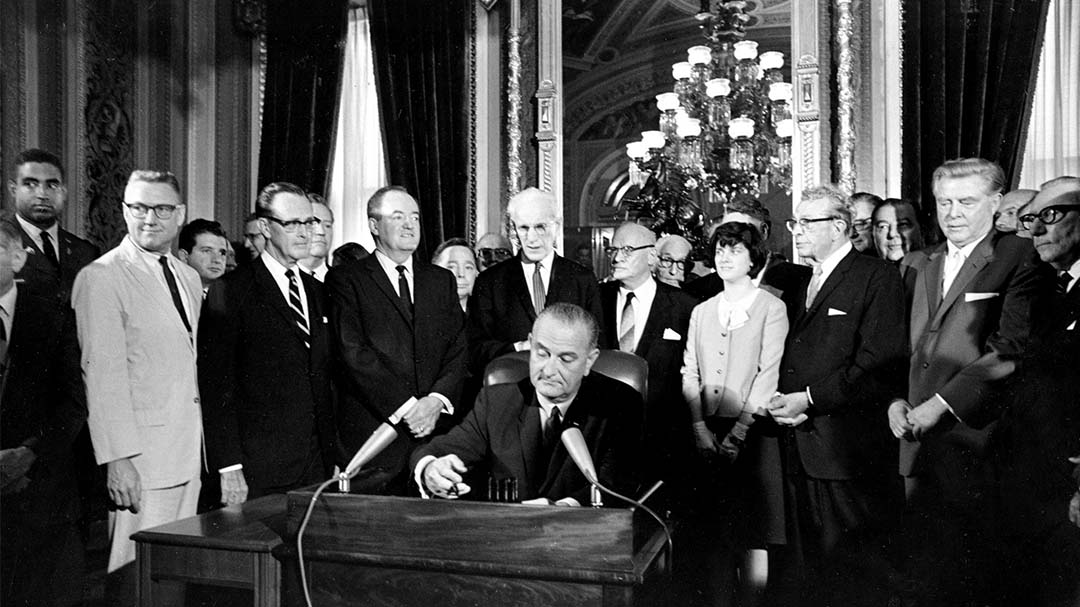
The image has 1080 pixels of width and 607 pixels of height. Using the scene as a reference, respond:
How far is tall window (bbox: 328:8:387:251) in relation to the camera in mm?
7223

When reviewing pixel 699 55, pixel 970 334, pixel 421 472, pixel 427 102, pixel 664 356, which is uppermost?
pixel 699 55

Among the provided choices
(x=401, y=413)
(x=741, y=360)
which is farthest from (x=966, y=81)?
(x=401, y=413)

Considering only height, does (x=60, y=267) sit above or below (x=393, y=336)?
above

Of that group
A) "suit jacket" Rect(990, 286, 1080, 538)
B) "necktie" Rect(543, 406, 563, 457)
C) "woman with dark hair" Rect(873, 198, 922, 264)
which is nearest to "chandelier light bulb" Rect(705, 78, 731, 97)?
"woman with dark hair" Rect(873, 198, 922, 264)

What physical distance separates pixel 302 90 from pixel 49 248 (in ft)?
11.8

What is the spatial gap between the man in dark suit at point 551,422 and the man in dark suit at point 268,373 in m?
0.66

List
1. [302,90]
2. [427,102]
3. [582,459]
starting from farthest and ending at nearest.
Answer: [302,90]
[427,102]
[582,459]

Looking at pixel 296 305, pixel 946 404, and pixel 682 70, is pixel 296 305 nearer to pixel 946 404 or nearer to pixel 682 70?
pixel 946 404

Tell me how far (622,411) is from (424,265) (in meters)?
1.18

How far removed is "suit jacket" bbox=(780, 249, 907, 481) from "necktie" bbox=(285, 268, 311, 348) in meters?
1.76

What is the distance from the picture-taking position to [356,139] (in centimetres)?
729

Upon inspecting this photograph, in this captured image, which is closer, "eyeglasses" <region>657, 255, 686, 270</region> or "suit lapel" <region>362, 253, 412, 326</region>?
"suit lapel" <region>362, 253, 412, 326</region>

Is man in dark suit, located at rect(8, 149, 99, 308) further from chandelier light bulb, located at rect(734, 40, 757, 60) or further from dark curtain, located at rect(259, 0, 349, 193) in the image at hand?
chandelier light bulb, located at rect(734, 40, 757, 60)

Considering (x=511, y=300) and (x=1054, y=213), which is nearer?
(x=1054, y=213)
